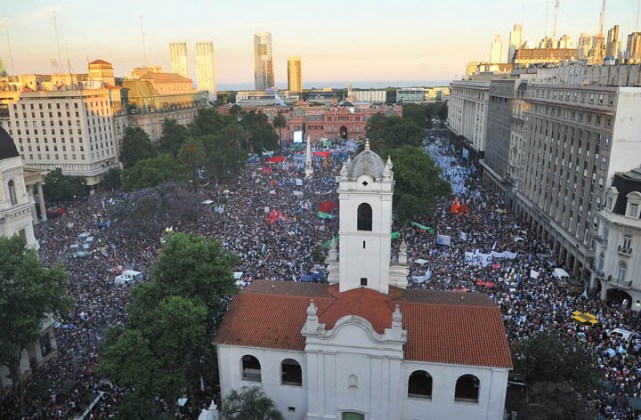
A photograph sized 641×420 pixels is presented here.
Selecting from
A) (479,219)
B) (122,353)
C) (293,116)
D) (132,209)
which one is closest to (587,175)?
(479,219)

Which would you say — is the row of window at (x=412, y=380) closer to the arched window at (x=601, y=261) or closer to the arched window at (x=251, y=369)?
the arched window at (x=251, y=369)

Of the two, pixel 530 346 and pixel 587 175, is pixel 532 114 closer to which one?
pixel 587 175

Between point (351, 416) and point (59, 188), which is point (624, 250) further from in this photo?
point (59, 188)

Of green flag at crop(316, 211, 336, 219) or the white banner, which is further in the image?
green flag at crop(316, 211, 336, 219)

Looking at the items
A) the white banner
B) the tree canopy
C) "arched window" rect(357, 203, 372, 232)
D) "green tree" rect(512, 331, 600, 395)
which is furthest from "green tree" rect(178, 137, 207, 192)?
"green tree" rect(512, 331, 600, 395)

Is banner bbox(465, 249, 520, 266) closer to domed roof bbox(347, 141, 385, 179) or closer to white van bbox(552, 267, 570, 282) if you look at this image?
white van bbox(552, 267, 570, 282)

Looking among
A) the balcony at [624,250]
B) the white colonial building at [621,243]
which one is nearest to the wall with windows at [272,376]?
the white colonial building at [621,243]

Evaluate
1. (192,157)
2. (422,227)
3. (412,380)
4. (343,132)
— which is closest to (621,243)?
(422,227)
